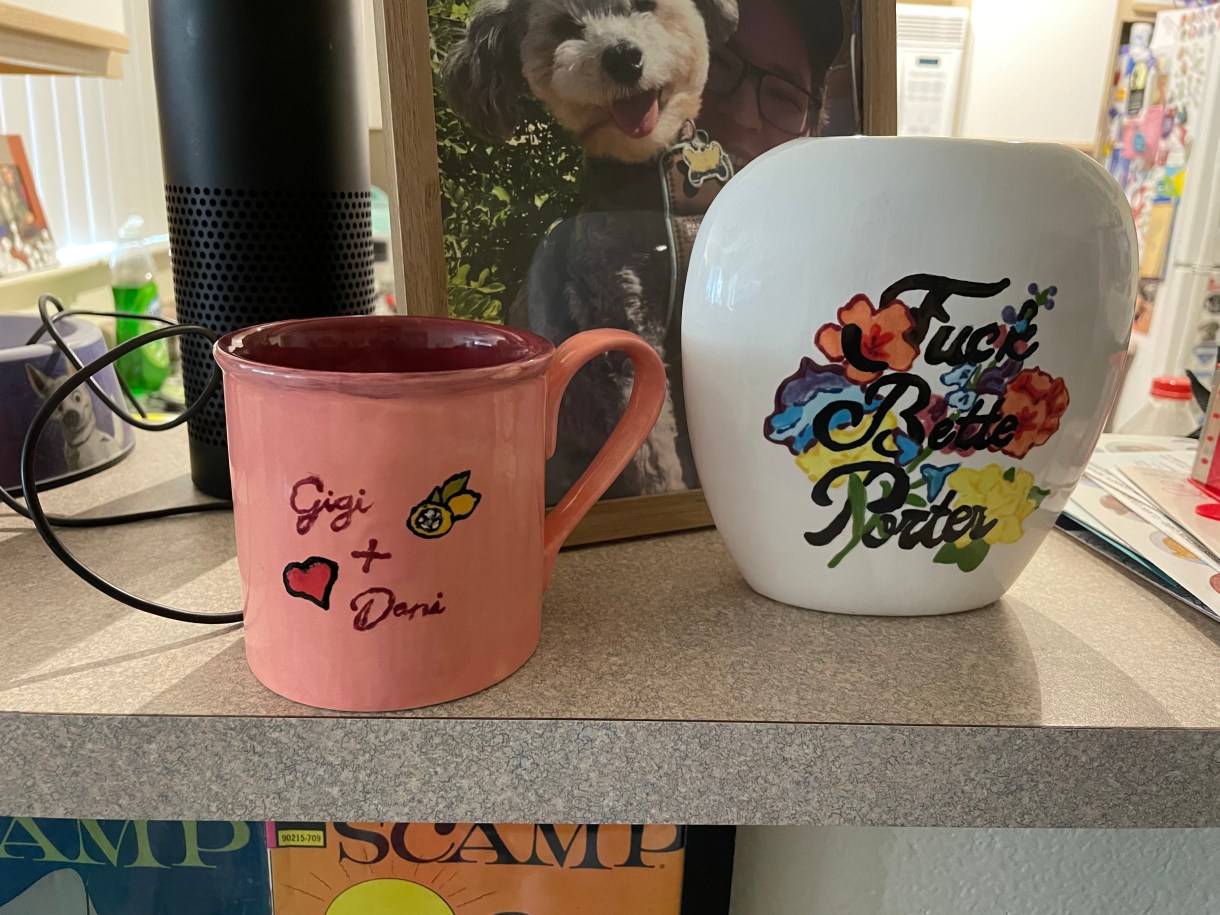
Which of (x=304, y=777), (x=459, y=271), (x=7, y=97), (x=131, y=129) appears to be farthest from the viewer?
(x=131, y=129)

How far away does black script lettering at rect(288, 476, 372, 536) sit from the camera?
1.09 ft

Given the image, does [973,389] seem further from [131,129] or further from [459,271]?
[131,129]

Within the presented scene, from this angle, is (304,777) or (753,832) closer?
(304,777)

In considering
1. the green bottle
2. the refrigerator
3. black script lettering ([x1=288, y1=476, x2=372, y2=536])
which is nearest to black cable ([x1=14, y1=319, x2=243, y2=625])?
black script lettering ([x1=288, y1=476, x2=372, y2=536])

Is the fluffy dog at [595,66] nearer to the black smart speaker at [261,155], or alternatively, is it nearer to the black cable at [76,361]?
the black smart speaker at [261,155]

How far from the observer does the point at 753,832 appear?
0.53 meters

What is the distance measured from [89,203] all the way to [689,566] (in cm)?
176

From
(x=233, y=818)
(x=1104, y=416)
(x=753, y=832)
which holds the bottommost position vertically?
(x=753, y=832)

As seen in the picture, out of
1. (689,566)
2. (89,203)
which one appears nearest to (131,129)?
(89,203)

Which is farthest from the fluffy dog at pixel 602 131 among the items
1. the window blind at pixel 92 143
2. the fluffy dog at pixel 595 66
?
the window blind at pixel 92 143

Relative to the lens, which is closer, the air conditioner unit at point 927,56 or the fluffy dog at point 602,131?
the fluffy dog at point 602,131

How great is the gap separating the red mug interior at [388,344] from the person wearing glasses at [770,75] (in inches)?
7.4

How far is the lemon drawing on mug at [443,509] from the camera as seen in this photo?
34 cm

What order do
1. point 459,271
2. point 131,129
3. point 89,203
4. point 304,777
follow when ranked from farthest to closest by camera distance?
point 131,129 < point 89,203 < point 459,271 < point 304,777
